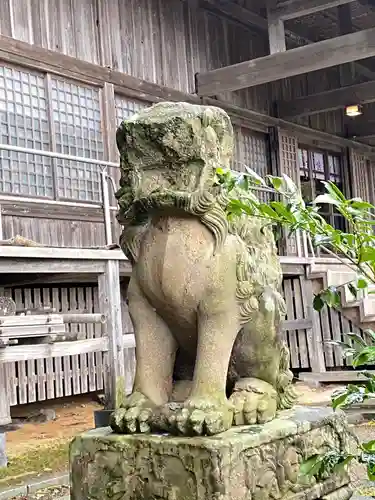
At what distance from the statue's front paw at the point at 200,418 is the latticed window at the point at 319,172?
10630mm

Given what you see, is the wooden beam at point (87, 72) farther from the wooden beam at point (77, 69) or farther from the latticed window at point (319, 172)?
the latticed window at point (319, 172)

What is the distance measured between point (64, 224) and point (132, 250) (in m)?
5.81

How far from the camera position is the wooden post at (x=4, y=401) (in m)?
7.89

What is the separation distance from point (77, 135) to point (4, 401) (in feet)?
10.9

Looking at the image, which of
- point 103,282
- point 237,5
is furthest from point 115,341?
point 237,5

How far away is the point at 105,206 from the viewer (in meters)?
7.19

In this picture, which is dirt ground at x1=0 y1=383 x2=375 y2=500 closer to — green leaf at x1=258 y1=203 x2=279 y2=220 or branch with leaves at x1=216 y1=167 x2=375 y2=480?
branch with leaves at x1=216 y1=167 x2=375 y2=480

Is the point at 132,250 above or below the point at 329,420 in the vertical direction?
above

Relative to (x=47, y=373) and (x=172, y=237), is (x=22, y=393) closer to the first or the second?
(x=47, y=373)

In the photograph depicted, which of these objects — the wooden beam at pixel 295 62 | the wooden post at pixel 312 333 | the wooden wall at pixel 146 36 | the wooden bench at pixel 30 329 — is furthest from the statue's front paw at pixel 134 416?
the wooden post at pixel 312 333

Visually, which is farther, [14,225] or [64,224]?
[64,224]

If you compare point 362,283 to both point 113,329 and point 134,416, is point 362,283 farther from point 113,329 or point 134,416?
point 113,329

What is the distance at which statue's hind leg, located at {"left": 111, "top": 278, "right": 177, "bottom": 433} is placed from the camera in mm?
2785

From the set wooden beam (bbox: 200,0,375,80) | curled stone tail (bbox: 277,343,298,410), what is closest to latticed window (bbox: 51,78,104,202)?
wooden beam (bbox: 200,0,375,80)
